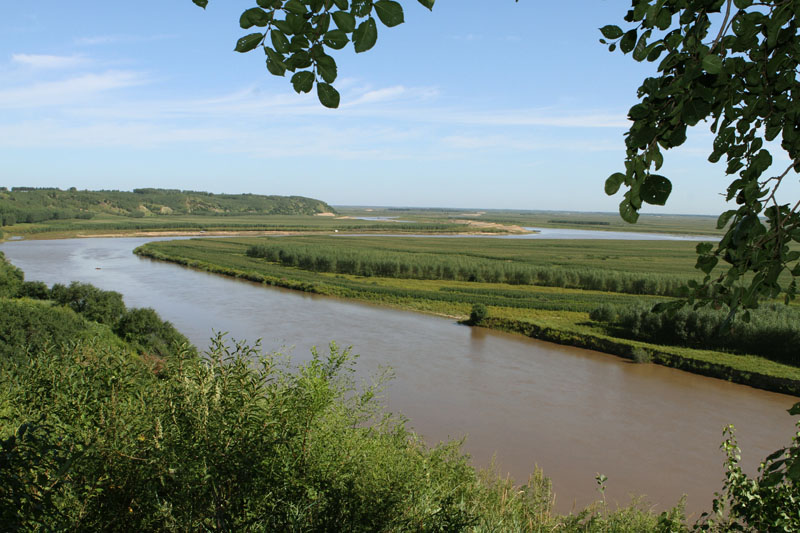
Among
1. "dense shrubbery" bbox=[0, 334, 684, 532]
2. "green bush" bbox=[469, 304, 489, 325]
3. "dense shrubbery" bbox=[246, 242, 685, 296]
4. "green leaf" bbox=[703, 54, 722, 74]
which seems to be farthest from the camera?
"dense shrubbery" bbox=[246, 242, 685, 296]

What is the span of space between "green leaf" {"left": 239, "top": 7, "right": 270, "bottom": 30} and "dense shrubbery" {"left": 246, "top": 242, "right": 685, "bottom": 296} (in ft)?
140

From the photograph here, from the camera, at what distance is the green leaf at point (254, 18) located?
1.75 metres

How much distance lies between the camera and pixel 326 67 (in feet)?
5.87

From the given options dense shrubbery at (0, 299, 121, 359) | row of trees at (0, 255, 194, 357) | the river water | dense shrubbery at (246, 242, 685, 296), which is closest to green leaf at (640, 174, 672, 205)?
the river water

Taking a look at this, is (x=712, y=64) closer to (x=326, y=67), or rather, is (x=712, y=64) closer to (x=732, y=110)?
(x=732, y=110)

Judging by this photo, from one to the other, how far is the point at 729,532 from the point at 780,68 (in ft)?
16.0

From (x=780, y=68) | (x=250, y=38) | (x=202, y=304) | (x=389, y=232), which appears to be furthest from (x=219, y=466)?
(x=389, y=232)

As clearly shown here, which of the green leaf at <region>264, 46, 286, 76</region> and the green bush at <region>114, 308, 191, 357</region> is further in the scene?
the green bush at <region>114, 308, 191, 357</region>

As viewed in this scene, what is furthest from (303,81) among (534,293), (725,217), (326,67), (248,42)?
(534,293)

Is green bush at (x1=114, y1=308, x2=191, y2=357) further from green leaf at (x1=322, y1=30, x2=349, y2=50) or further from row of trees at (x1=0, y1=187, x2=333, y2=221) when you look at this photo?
row of trees at (x1=0, y1=187, x2=333, y2=221)

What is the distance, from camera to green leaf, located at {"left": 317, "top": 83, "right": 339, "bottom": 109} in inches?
69.3

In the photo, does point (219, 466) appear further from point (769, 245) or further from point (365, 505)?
point (769, 245)

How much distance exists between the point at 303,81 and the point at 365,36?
0.32 meters

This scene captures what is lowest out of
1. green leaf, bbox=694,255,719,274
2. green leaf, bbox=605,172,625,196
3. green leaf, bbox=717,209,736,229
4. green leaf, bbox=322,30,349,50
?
green leaf, bbox=694,255,719,274
